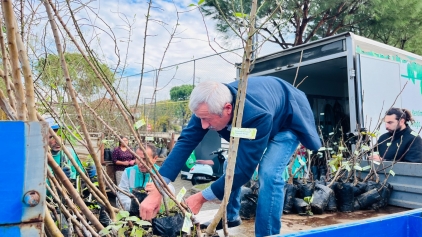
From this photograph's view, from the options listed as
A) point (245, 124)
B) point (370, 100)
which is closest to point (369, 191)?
point (370, 100)

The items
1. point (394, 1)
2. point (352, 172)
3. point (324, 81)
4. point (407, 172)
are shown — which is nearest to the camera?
point (407, 172)

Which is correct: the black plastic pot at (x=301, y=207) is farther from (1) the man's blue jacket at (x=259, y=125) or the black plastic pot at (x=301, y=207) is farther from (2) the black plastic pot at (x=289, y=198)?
(1) the man's blue jacket at (x=259, y=125)

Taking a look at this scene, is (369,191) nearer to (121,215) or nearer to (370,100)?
(370,100)

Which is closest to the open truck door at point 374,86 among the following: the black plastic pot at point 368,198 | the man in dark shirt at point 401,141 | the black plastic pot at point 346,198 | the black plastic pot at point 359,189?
the man in dark shirt at point 401,141

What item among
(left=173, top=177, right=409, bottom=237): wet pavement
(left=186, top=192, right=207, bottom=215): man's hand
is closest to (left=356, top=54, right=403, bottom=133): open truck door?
(left=173, top=177, right=409, bottom=237): wet pavement

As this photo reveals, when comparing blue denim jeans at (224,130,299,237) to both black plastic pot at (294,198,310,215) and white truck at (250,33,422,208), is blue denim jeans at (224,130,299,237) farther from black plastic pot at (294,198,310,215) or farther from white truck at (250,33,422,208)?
white truck at (250,33,422,208)

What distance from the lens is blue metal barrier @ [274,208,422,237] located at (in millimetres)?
1213

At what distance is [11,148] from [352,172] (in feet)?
14.5

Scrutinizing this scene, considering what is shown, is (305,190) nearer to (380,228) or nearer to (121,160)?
(380,228)

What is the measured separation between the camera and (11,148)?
0.68 metres

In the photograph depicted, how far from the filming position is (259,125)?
194 cm

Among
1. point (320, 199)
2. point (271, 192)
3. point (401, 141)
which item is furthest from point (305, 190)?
point (271, 192)

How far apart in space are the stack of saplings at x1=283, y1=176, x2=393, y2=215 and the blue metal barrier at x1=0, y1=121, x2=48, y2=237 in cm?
331

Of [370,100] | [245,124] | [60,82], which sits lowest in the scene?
[245,124]
